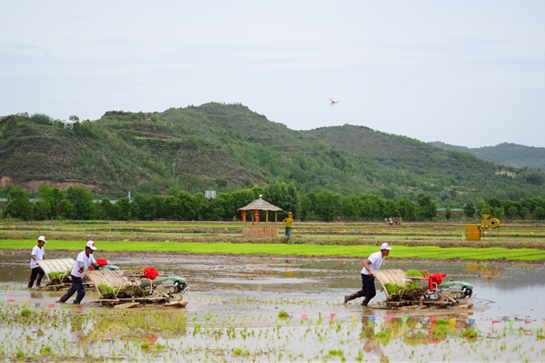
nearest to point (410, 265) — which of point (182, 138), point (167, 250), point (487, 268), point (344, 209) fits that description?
point (487, 268)

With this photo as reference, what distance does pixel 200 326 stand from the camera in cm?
1279

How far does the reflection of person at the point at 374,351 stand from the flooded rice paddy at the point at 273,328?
2 centimetres

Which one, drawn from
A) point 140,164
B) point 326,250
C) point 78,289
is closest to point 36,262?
point 78,289

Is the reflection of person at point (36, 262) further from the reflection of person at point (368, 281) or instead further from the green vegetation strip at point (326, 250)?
the green vegetation strip at point (326, 250)

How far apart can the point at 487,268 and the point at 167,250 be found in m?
19.5

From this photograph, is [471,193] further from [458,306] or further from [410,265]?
[458,306]

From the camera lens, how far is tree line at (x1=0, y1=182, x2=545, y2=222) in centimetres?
7794

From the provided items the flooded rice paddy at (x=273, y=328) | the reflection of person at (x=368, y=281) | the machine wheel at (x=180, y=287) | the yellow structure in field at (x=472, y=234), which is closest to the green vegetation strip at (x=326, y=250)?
the yellow structure in field at (x=472, y=234)

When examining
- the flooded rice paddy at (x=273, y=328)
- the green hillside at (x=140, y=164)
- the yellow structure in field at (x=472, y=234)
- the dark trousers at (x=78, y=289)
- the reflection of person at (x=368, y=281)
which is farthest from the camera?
the green hillside at (x=140, y=164)

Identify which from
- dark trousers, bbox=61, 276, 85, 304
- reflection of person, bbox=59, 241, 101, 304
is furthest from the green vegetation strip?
dark trousers, bbox=61, 276, 85, 304

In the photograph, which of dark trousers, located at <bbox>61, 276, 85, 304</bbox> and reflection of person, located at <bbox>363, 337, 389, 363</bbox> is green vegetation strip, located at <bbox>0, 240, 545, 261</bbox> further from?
reflection of person, located at <bbox>363, 337, 389, 363</bbox>

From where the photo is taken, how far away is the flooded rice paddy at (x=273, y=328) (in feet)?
34.2

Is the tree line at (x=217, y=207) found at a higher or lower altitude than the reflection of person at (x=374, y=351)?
higher

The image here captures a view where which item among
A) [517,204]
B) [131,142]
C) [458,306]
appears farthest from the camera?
[131,142]
